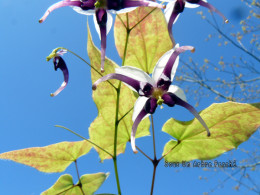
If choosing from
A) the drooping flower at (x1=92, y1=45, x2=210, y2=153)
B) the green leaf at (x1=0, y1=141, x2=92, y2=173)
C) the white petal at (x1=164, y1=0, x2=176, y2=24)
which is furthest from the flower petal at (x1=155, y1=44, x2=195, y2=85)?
the green leaf at (x1=0, y1=141, x2=92, y2=173)

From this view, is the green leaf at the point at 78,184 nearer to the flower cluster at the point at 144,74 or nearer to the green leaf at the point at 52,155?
the green leaf at the point at 52,155

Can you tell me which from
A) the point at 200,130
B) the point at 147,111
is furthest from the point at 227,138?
the point at 147,111

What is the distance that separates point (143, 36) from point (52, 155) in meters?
0.35

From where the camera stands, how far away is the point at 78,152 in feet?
2.03

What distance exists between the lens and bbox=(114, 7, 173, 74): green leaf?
514 mm

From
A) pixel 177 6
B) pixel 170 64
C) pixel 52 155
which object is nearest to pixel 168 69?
pixel 170 64

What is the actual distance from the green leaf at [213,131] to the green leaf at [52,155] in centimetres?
21

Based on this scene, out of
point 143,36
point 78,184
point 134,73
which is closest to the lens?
point 134,73

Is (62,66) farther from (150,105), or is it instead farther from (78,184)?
(78,184)

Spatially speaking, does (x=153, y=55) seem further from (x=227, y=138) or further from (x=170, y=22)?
(x=227, y=138)

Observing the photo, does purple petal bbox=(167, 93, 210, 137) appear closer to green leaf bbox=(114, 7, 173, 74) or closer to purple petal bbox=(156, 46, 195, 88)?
purple petal bbox=(156, 46, 195, 88)

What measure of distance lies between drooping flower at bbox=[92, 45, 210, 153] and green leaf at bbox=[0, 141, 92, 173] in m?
0.25

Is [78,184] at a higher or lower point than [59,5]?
lower

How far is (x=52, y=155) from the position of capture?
59cm
